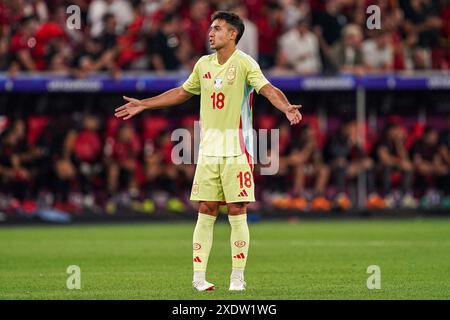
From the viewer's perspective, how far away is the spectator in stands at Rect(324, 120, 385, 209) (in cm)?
2523

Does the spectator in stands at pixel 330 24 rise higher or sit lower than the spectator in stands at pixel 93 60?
higher

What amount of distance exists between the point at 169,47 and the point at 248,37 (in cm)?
167

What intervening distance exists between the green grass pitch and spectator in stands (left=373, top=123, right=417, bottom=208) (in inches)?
89.6

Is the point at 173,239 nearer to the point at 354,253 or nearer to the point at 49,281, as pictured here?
the point at 354,253

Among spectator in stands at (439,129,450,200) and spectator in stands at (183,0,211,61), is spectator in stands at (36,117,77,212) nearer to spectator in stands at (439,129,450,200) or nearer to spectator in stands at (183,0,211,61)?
spectator in stands at (183,0,211,61)

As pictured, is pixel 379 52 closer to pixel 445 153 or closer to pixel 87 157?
pixel 445 153

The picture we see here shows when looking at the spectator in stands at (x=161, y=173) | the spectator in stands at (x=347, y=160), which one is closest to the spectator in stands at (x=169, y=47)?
the spectator in stands at (x=161, y=173)

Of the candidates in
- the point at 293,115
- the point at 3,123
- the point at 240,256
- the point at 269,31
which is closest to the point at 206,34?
the point at 269,31

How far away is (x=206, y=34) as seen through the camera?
24.6 meters

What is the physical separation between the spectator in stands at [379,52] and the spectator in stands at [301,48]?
1.05 metres

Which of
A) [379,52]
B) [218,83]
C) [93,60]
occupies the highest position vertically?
[379,52]

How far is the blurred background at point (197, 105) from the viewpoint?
2403cm

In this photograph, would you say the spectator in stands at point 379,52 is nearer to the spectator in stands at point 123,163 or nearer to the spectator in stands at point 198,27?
the spectator in stands at point 198,27

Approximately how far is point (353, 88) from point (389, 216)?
2.82m
